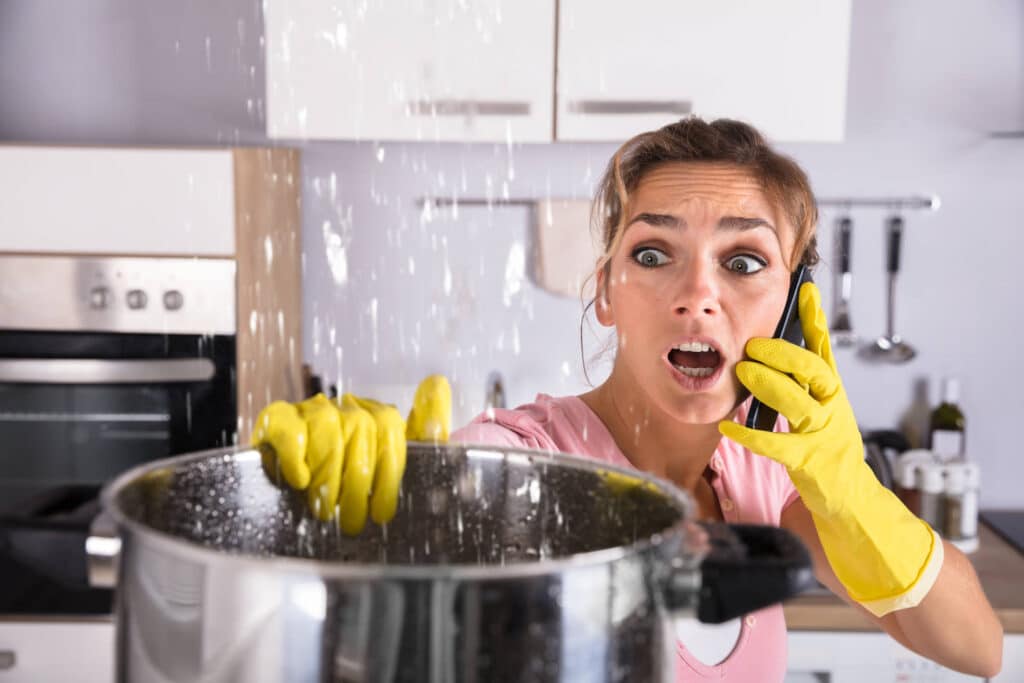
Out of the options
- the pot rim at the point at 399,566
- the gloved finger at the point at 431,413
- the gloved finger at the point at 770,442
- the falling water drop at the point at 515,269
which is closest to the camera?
the pot rim at the point at 399,566

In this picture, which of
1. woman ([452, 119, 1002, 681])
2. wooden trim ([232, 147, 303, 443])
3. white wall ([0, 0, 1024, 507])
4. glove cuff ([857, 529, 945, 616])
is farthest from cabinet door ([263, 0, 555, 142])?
glove cuff ([857, 529, 945, 616])

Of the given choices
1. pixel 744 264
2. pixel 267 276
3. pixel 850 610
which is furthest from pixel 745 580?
pixel 267 276

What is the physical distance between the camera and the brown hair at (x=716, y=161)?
3.49 ft

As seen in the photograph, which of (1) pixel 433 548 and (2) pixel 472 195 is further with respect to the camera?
(2) pixel 472 195

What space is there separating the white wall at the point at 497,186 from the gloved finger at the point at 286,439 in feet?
5.33

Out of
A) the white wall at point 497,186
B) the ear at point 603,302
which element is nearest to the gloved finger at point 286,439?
the ear at point 603,302

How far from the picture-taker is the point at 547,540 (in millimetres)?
618

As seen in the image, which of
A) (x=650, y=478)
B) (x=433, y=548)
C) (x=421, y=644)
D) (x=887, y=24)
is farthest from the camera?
(x=887, y=24)

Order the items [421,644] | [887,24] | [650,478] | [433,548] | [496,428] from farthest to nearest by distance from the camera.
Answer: [887,24] → [496,428] → [433,548] → [650,478] → [421,644]

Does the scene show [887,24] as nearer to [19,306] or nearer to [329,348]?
[329,348]

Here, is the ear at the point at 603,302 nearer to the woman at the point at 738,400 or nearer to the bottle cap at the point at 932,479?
the woman at the point at 738,400

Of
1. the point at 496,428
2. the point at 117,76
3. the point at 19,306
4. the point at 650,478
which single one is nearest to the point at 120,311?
the point at 19,306

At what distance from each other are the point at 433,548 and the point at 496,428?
29 centimetres

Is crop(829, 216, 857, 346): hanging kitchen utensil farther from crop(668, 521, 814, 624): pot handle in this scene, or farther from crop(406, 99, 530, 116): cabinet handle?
crop(668, 521, 814, 624): pot handle
